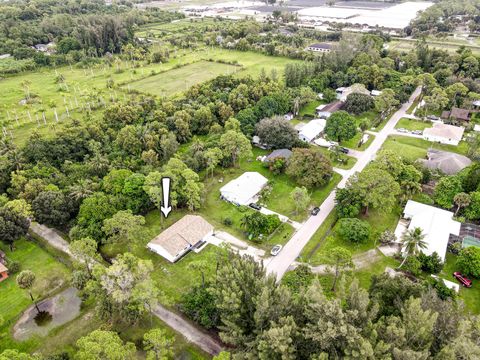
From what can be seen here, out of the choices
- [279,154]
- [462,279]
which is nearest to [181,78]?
[279,154]

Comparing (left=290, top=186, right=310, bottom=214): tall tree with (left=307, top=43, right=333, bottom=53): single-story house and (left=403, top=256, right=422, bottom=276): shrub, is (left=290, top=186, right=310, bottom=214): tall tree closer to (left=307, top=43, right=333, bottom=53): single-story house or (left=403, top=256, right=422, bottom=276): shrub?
(left=403, top=256, right=422, bottom=276): shrub

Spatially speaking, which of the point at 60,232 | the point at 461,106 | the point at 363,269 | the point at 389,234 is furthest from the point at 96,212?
the point at 461,106

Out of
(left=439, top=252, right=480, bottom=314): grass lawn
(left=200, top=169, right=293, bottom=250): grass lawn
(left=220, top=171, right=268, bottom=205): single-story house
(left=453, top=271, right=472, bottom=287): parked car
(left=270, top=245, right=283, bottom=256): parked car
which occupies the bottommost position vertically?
(left=200, top=169, right=293, bottom=250): grass lawn

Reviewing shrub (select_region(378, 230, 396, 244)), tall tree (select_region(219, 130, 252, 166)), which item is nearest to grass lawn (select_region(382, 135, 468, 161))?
shrub (select_region(378, 230, 396, 244))

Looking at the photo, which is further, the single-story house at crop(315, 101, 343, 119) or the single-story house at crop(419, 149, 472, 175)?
the single-story house at crop(315, 101, 343, 119)

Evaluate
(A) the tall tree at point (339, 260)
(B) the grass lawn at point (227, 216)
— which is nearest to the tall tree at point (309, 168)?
(B) the grass lawn at point (227, 216)

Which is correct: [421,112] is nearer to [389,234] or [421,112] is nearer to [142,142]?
[389,234]
